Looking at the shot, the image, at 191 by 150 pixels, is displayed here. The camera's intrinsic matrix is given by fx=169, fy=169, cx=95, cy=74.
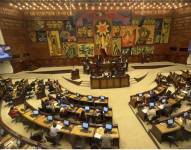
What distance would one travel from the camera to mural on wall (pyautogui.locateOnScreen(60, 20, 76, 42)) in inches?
788

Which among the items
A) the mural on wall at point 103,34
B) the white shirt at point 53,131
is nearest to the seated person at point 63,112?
the white shirt at point 53,131

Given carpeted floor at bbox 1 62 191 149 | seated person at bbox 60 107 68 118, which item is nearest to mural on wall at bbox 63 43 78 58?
carpeted floor at bbox 1 62 191 149

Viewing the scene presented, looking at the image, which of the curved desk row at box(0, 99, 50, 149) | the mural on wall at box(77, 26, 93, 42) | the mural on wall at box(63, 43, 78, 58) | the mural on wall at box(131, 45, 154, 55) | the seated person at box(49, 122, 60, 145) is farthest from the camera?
the mural on wall at box(131, 45, 154, 55)

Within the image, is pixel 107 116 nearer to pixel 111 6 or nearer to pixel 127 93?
pixel 127 93

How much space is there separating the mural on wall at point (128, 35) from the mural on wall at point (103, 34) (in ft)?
5.75

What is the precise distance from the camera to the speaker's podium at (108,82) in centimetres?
1463

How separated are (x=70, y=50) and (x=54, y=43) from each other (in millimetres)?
2073

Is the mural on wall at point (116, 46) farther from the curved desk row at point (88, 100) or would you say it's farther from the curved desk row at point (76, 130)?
the curved desk row at point (76, 130)

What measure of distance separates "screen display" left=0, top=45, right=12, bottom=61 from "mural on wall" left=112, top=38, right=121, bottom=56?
11.7m

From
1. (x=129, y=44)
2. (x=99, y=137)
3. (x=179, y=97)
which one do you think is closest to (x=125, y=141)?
(x=99, y=137)

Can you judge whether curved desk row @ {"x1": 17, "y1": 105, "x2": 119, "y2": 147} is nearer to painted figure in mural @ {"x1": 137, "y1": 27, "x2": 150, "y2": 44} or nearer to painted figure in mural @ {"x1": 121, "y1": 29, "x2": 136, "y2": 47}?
painted figure in mural @ {"x1": 121, "y1": 29, "x2": 136, "y2": 47}

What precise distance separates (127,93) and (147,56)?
1028 cm

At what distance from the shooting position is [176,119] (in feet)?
27.4

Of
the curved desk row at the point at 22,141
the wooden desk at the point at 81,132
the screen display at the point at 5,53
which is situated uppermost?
the screen display at the point at 5,53
